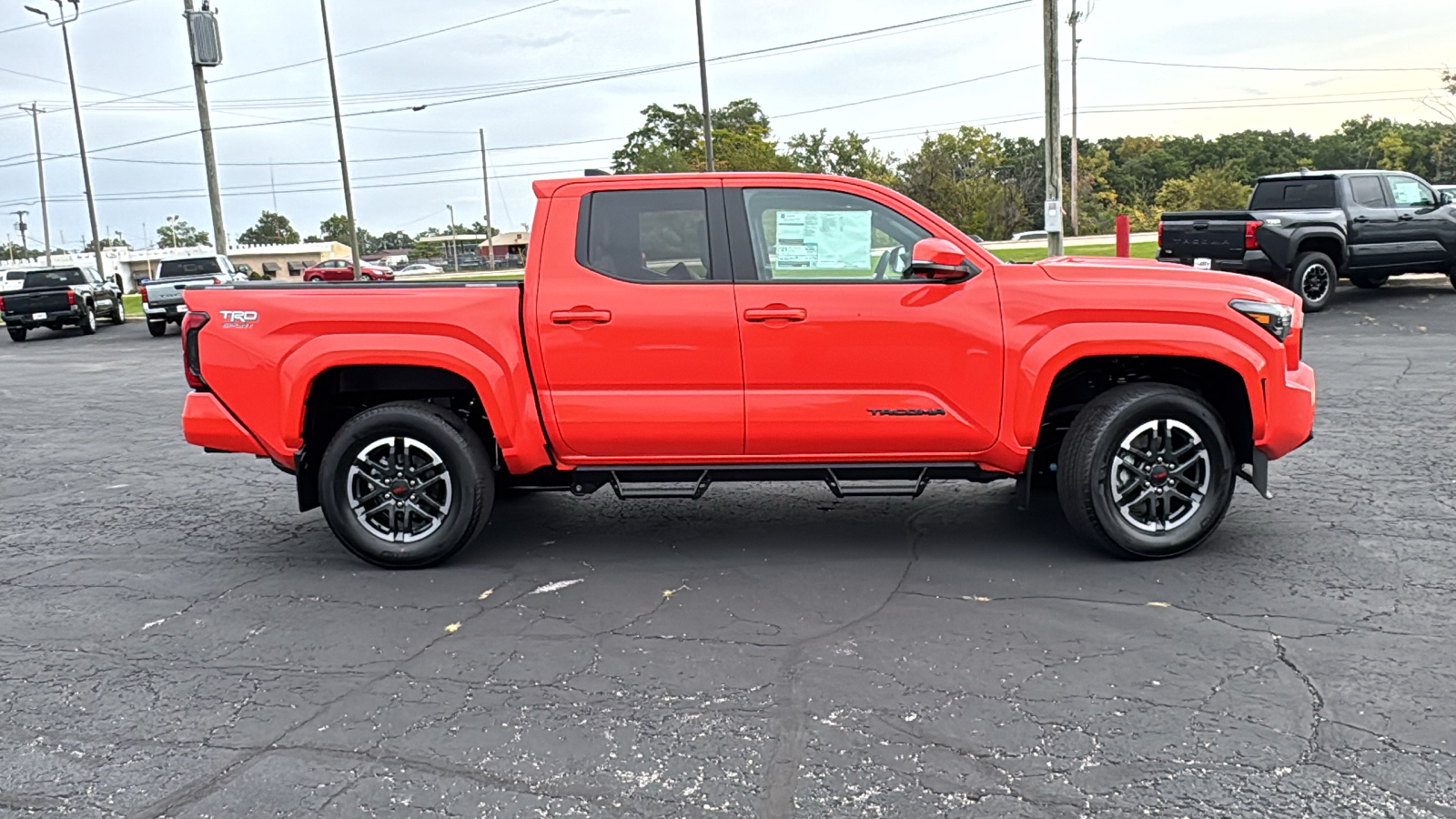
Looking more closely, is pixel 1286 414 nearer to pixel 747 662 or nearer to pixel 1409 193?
pixel 747 662

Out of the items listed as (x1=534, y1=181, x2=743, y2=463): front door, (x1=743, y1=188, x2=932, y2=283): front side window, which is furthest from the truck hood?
(x1=534, y1=181, x2=743, y2=463): front door

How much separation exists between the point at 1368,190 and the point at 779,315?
47.2 ft

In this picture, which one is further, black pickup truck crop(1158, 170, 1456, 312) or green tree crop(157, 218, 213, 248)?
green tree crop(157, 218, 213, 248)

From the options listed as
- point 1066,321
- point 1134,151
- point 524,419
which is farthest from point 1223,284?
point 1134,151

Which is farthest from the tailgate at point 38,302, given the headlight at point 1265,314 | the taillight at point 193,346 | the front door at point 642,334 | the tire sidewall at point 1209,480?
the headlight at point 1265,314

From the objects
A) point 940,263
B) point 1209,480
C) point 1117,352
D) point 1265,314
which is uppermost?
point 940,263

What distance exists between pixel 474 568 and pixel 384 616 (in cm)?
70

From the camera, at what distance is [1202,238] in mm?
15672

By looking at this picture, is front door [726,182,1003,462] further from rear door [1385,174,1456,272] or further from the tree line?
the tree line

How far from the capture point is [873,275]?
522cm

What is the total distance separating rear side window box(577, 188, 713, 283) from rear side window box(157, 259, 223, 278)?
22204mm

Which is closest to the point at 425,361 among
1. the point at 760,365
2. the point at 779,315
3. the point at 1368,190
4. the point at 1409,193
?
the point at 760,365

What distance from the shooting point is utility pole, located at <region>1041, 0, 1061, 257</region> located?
20891 mm

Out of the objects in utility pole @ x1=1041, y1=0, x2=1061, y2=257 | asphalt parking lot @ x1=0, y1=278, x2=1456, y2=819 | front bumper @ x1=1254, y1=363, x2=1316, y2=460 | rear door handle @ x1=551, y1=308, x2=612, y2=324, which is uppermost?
utility pole @ x1=1041, y1=0, x2=1061, y2=257
